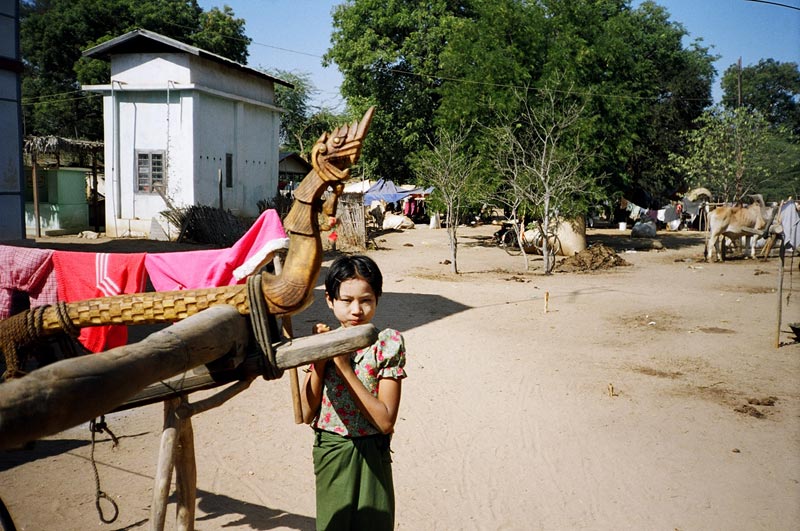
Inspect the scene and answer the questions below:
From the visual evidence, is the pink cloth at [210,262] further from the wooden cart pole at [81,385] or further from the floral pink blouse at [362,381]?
the wooden cart pole at [81,385]

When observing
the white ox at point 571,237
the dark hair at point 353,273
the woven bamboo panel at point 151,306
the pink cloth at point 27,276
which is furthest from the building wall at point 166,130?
the dark hair at point 353,273

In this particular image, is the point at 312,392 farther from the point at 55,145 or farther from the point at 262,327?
the point at 55,145

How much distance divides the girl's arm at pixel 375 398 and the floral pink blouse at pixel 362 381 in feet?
0.17

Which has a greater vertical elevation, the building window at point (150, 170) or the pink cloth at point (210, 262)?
the building window at point (150, 170)

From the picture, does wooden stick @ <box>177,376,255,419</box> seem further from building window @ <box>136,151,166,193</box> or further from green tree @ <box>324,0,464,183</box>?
green tree @ <box>324,0,464,183</box>

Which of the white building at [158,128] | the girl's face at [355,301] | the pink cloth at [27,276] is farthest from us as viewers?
the white building at [158,128]

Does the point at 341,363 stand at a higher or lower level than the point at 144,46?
lower

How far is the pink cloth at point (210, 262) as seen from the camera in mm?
4641

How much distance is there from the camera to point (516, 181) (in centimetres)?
1883

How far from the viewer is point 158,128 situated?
20.3 meters

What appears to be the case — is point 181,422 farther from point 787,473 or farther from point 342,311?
point 787,473

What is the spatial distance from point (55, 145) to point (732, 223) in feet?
70.5

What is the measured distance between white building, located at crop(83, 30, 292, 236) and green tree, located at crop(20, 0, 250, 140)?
8.78 m

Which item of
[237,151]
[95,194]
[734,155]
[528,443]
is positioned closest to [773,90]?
[734,155]
